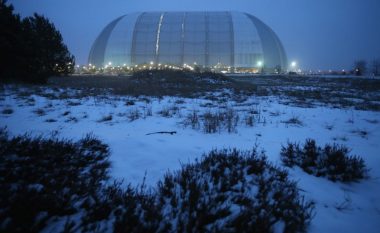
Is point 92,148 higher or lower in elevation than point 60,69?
lower

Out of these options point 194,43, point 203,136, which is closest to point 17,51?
point 203,136

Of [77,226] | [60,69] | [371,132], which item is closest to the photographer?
[77,226]

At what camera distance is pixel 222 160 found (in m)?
3.07

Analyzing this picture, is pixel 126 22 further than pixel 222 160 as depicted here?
Yes

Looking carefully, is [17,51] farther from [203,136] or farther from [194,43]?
[194,43]

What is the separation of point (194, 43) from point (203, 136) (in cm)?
4275

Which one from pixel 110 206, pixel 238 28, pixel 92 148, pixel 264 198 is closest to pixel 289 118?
pixel 264 198

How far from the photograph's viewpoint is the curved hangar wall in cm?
4503

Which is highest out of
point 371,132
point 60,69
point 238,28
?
point 238,28

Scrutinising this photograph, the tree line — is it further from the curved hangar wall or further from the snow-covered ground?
the curved hangar wall

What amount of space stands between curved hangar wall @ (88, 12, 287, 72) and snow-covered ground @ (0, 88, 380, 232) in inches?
1482

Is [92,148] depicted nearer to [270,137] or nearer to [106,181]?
[106,181]

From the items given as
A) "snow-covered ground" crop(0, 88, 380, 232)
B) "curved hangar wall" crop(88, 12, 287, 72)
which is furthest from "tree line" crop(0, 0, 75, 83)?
"curved hangar wall" crop(88, 12, 287, 72)

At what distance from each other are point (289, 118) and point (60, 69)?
83.6 feet
